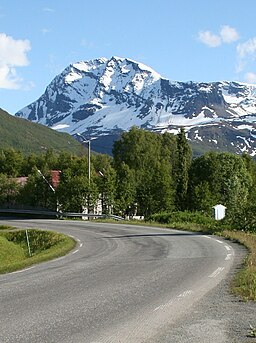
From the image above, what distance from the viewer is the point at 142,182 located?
80188mm

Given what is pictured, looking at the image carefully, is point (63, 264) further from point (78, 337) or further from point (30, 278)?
point (78, 337)

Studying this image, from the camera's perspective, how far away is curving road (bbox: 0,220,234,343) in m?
9.23

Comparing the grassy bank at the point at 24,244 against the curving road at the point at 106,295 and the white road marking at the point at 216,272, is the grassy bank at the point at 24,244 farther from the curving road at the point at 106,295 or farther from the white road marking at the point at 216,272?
the white road marking at the point at 216,272

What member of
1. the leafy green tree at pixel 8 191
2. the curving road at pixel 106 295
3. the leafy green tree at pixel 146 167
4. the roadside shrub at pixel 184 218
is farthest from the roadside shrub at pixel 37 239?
the leafy green tree at pixel 146 167

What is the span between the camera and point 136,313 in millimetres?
10727

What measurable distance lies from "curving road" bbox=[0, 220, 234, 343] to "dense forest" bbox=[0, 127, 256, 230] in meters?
21.0

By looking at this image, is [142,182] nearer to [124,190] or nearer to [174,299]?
[124,190]

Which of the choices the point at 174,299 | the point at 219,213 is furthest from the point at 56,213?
the point at 174,299

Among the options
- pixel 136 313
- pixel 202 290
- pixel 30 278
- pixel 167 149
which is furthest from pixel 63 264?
pixel 167 149

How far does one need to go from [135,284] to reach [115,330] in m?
5.16

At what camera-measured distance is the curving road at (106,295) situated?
9227mm

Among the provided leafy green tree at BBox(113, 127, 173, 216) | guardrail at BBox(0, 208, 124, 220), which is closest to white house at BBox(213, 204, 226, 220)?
guardrail at BBox(0, 208, 124, 220)

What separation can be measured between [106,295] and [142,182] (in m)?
67.5

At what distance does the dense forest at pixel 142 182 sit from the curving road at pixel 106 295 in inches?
827
